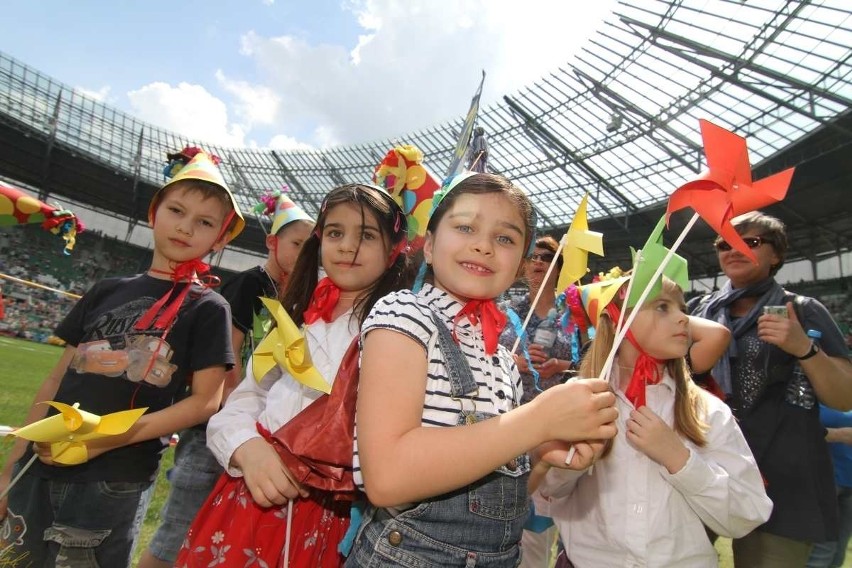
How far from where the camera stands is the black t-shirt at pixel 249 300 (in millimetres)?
2457

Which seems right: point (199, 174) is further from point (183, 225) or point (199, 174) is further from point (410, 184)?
point (410, 184)

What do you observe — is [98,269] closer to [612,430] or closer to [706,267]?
[706,267]

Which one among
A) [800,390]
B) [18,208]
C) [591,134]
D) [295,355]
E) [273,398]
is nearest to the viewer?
[295,355]

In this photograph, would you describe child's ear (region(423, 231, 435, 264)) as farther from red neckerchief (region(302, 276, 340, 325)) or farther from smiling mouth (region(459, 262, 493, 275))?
red neckerchief (region(302, 276, 340, 325))

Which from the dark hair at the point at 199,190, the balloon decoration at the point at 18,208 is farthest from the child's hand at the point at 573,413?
the balloon decoration at the point at 18,208

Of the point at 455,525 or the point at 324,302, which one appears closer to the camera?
the point at 455,525

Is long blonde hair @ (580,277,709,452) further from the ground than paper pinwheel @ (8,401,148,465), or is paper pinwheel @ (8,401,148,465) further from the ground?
long blonde hair @ (580,277,709,452)

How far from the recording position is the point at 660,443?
149 centimetres

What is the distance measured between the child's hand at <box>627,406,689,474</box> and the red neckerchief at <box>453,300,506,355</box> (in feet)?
1.94

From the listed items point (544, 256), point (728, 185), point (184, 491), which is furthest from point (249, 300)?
point (728, 185)

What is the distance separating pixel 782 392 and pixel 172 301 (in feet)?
8.29

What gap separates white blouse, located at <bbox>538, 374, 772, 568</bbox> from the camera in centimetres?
154

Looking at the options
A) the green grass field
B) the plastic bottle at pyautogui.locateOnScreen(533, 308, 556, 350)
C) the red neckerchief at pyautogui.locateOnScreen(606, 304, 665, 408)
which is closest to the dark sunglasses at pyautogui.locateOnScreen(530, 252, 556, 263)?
the plastic bottle at pyautogui.locateOnScreen(533, 308, 556, 350)

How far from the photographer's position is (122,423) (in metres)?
1.46
